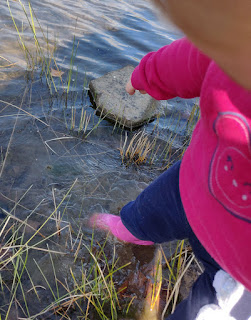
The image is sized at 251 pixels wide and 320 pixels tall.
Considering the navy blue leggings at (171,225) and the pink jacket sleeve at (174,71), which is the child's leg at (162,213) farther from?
the pink jacket sleeve at (174,71)

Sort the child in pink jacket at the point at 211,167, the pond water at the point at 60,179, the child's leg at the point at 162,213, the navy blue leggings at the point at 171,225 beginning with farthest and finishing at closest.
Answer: the pond water at the point at 60,179 < the child's leg at the point at 162,213 < the navy blue leggings at the point at 171,225 < the child in pink jacket at the point at 211,167

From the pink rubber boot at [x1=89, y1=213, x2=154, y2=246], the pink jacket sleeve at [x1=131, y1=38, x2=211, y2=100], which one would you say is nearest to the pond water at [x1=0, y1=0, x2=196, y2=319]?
the pink rubber boot at [x1=89, y1=213, x2=154, y2=246]

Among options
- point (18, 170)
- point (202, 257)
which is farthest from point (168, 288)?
point (18, 170)

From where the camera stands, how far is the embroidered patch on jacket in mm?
857

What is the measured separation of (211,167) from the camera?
985 millimetres

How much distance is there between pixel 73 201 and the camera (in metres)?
1.95

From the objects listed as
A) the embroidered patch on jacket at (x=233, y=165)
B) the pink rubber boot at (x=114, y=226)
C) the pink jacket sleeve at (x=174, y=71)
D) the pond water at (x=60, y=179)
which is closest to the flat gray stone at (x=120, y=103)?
the pond water at (x=60, y=179)

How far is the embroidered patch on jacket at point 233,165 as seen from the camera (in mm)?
857

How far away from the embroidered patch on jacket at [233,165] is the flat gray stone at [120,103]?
1.77 metres

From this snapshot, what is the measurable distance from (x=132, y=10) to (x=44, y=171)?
4.66m

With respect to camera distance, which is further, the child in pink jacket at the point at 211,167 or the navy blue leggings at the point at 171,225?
the navy blue leggings at the point at 171,225

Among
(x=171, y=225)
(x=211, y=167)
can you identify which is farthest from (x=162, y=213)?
(x=211, y=167)

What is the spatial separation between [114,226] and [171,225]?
54cm

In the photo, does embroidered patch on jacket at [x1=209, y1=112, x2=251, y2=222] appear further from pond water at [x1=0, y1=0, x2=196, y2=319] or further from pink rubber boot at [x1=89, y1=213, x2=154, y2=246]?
pink rubber boot at [x1=89, y1=213, x2=154, y2=246]
